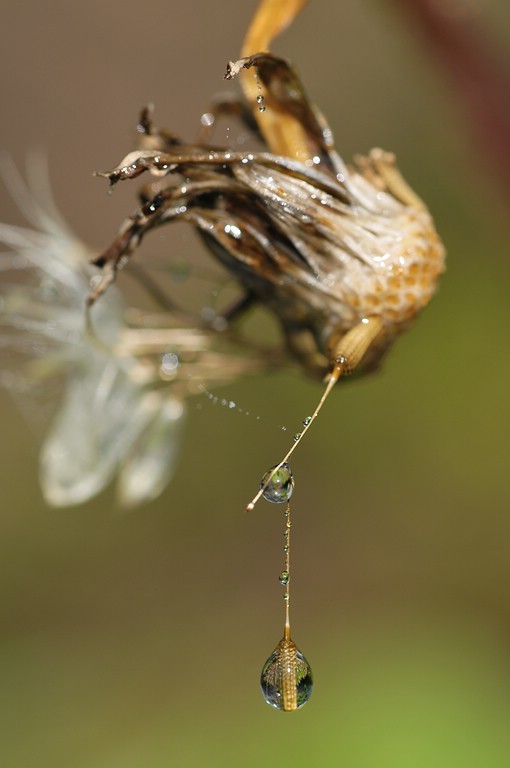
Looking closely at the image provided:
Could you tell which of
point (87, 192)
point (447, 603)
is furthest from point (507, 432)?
point (87, 192)

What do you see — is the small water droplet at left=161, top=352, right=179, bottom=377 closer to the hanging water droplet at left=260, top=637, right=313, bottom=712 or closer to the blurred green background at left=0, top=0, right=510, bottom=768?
the hanging water droplet at left=260, top=637, right=313, bottom=712

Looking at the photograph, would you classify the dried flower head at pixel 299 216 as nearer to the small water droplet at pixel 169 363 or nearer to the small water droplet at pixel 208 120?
the small water droplet at pixel 208 120

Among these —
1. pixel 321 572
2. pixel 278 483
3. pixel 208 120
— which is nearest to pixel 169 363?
pixel 208 120

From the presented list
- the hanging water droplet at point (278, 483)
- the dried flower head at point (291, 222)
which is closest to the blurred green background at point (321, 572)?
the dried flower head at point (291, 222)

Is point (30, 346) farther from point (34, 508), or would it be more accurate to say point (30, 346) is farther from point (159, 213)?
point (34, 508)

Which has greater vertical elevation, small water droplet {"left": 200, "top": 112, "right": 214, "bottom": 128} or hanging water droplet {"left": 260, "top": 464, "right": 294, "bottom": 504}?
small water droplet {"left": 200, "top": 112, "right": 214, "bottom": 128}

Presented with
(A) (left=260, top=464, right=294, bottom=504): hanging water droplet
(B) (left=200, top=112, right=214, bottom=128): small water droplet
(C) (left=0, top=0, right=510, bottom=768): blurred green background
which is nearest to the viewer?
(A) (left=260, top=464, right=294, bottom=504): hanging water droplet

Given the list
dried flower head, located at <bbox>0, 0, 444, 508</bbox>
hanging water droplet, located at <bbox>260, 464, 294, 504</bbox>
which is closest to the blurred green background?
dried flower head, located at <bbox>0, 0, 444, 508</bbox>
